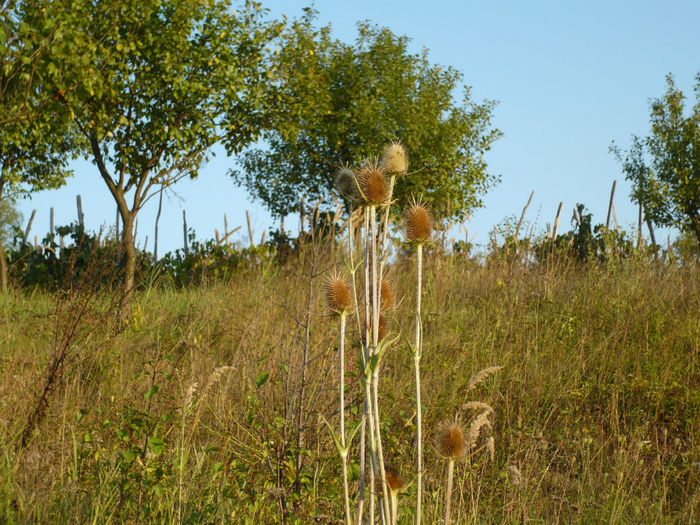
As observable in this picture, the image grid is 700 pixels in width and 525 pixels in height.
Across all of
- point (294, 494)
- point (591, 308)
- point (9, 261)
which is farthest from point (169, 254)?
point (294, 494)

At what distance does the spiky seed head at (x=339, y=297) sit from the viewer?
7.17 ft

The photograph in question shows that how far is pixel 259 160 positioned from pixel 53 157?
679cm

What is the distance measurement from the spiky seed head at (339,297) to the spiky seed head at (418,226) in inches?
11.5

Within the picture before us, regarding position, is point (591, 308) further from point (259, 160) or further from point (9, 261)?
point (259, 160)

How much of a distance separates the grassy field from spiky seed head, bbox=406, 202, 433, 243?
0.86m

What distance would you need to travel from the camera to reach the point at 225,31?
9289mm

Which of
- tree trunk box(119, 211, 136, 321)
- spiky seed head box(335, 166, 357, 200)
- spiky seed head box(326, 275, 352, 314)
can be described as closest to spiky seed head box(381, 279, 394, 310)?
spiky seed head box(326, 275, 352, 314)

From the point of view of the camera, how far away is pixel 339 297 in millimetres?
2186

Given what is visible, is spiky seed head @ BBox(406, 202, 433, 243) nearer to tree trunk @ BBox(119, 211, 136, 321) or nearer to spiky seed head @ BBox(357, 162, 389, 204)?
spiky seed head @ BBox(357, 162, 389, 204)

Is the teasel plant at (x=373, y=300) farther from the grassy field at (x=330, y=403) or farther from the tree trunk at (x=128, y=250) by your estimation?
the tree trunk at (x=128, y=250)

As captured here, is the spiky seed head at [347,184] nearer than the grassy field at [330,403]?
Yes

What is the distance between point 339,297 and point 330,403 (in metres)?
2.27

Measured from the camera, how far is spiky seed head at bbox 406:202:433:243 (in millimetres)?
2256

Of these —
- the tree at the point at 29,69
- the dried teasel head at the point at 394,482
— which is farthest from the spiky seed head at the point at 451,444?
the tree at the point at 29,69
